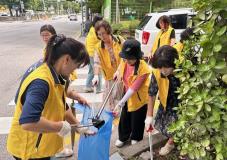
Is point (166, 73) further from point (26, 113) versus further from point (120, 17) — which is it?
point (120, 17)

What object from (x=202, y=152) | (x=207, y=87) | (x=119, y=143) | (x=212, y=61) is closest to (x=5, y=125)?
(x=119, y=143)

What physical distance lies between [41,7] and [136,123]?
11415 cm

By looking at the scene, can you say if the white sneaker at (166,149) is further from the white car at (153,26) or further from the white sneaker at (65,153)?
the white car at (153,26)

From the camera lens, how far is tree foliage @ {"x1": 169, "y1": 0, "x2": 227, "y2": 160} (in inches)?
79.1

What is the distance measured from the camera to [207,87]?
212 centimetres

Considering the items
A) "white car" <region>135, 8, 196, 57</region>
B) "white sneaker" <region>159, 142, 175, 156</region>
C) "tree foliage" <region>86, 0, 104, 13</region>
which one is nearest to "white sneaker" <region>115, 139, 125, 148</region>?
"white sneaker" <region>159, 142, 175, 156</region>

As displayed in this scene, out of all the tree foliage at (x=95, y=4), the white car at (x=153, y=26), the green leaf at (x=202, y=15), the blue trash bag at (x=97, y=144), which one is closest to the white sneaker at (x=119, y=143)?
the blue trash bag at (x=97, y=144)

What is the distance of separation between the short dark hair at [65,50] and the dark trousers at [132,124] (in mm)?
2092

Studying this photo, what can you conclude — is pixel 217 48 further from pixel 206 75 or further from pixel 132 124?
pixel 132 124

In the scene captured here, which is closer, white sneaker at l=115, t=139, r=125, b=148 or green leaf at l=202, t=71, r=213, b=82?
green leaf at l=202, t=71, r=213, b=82

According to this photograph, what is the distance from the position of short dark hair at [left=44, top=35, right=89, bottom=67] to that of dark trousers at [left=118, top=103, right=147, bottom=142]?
82.3 inches

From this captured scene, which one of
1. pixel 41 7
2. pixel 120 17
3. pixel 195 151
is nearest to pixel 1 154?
pixel 195 151

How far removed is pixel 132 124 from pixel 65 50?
232cm

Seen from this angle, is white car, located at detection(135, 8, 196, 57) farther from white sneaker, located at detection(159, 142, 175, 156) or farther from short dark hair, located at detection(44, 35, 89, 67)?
Answer: short dark hair, located at detection(44, 35, 89, 67)
